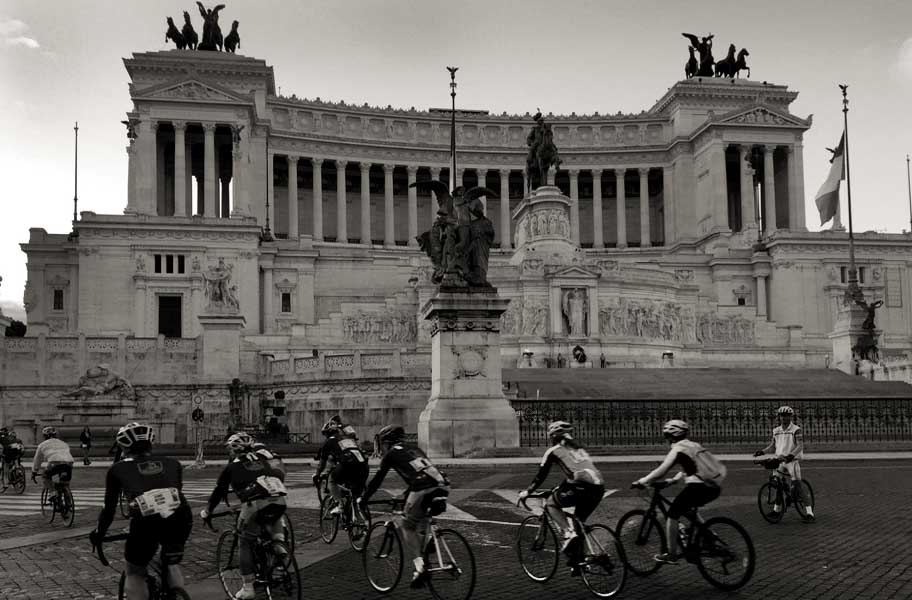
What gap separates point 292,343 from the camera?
5891 centimetres

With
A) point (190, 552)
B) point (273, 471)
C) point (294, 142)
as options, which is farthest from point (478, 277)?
point (294, 142)

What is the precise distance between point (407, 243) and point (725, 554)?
99340 millimetres

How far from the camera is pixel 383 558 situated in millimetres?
11273

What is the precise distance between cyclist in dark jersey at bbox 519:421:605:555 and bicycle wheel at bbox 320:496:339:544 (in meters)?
4.06

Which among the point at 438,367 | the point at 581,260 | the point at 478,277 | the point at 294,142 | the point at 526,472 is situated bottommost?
the point at 526,472

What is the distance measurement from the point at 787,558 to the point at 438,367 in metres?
15.4

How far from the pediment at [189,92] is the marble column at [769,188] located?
49.7 m

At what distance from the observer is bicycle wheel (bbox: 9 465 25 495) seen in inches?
952

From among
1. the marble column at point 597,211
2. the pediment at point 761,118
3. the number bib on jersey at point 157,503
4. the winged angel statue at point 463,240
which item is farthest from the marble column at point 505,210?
the number bib on jersey at point 157,503

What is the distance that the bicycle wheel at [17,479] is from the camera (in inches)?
952

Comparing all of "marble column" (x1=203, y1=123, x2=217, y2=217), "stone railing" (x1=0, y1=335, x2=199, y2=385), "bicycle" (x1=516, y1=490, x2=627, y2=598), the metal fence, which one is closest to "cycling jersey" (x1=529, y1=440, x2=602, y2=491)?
"bicycle" (x1=516, y1=490, x2=627, y2=598)

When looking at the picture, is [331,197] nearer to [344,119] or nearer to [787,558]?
[344,119]

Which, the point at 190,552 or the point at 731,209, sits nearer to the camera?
the point at 190,552

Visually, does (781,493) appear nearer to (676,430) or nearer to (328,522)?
(676,430)
